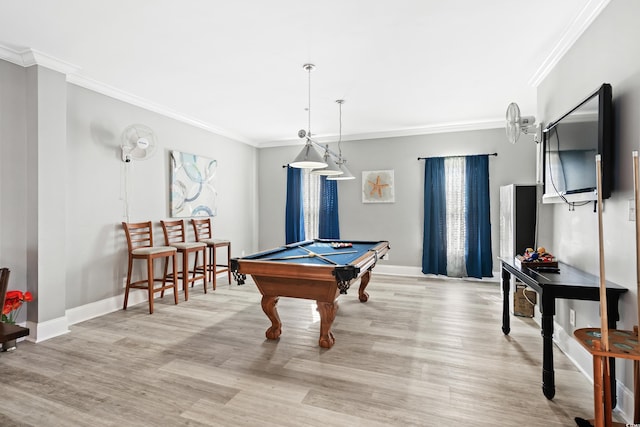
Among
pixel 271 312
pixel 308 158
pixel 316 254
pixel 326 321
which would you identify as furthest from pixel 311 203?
pixel 326 321

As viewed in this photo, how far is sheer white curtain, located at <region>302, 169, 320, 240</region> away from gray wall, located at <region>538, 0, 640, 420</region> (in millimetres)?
4190

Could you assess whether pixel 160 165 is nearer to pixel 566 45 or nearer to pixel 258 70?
pixel 258 70

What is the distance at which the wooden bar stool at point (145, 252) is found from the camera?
3.72m

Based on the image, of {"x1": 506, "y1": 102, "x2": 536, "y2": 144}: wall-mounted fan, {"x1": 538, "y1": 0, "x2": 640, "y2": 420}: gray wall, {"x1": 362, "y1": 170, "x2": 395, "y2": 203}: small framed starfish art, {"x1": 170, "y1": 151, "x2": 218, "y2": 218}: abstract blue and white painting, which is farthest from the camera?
{"x1": 362, "y1": 170, "x2": 395, "y2": 203}: small framed starfish art

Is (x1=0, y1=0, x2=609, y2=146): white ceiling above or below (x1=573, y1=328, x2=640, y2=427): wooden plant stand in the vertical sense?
above

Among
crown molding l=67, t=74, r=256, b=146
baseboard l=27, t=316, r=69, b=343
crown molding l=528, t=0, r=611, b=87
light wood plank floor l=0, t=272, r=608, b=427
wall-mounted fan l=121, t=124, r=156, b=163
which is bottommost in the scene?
light wood plank floor l=0, t=272, r=608, b=427

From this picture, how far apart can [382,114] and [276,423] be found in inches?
165

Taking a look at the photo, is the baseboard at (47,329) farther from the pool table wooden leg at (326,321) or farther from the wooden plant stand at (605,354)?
the wooden plant stand at (605,354)

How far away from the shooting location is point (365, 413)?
6.28 ft

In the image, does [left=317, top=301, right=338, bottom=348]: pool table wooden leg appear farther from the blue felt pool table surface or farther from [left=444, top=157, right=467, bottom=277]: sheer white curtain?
[left=444, top=157, right=467, bottom=277]: sheer white curtain

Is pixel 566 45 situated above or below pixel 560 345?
above

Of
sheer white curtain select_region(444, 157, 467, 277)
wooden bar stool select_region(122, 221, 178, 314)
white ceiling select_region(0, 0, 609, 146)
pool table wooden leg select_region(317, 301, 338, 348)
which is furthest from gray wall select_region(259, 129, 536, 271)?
pool table wooden leg select_region(317, 301, 338, 348)

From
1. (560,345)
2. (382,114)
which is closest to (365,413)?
(560,345)

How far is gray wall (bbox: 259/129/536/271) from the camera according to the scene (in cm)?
522
